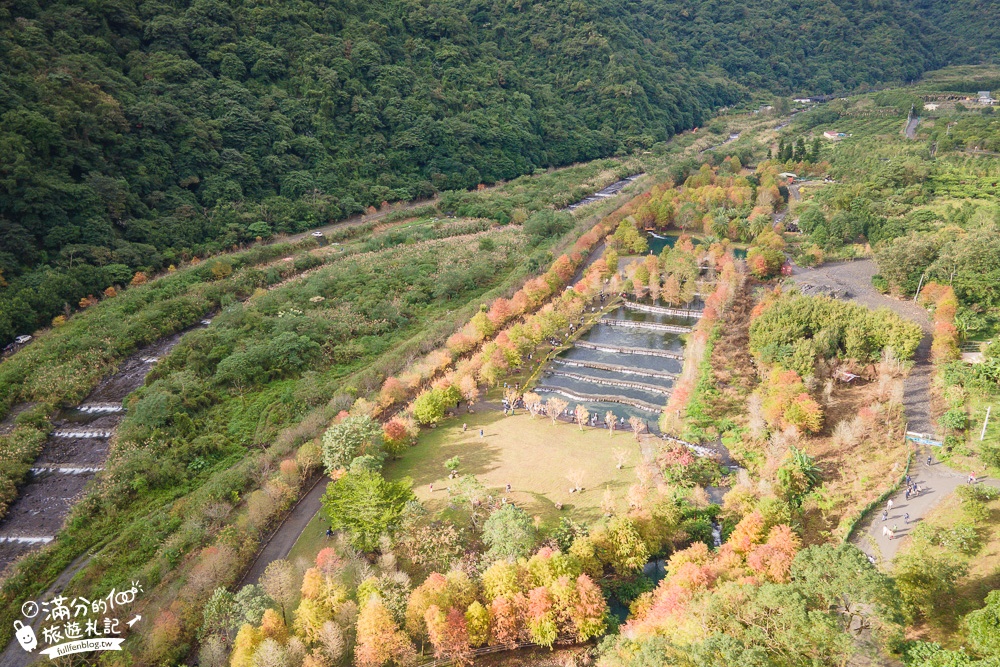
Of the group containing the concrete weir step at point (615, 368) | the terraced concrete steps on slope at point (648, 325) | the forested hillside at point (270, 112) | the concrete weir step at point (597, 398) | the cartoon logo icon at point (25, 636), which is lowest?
the cartoon logo icon at point (25, 636)

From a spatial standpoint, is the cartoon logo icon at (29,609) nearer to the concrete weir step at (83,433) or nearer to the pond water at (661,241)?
the concrete weir step at (83,433)

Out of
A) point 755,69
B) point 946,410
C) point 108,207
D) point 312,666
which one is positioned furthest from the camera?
point 755,69

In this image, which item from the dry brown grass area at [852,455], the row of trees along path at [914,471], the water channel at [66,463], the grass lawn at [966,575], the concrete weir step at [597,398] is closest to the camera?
the grass lawn at [966,575]

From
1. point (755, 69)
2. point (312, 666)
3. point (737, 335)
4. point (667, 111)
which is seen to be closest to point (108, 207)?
point (312, 666)

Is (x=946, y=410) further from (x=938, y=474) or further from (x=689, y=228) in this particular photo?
(x=689, y=228)

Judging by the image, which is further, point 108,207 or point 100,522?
point 108,207

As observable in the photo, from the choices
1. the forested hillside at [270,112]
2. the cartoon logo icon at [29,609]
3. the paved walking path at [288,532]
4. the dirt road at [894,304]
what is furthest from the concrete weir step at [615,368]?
the forested hillside at [270,112]
